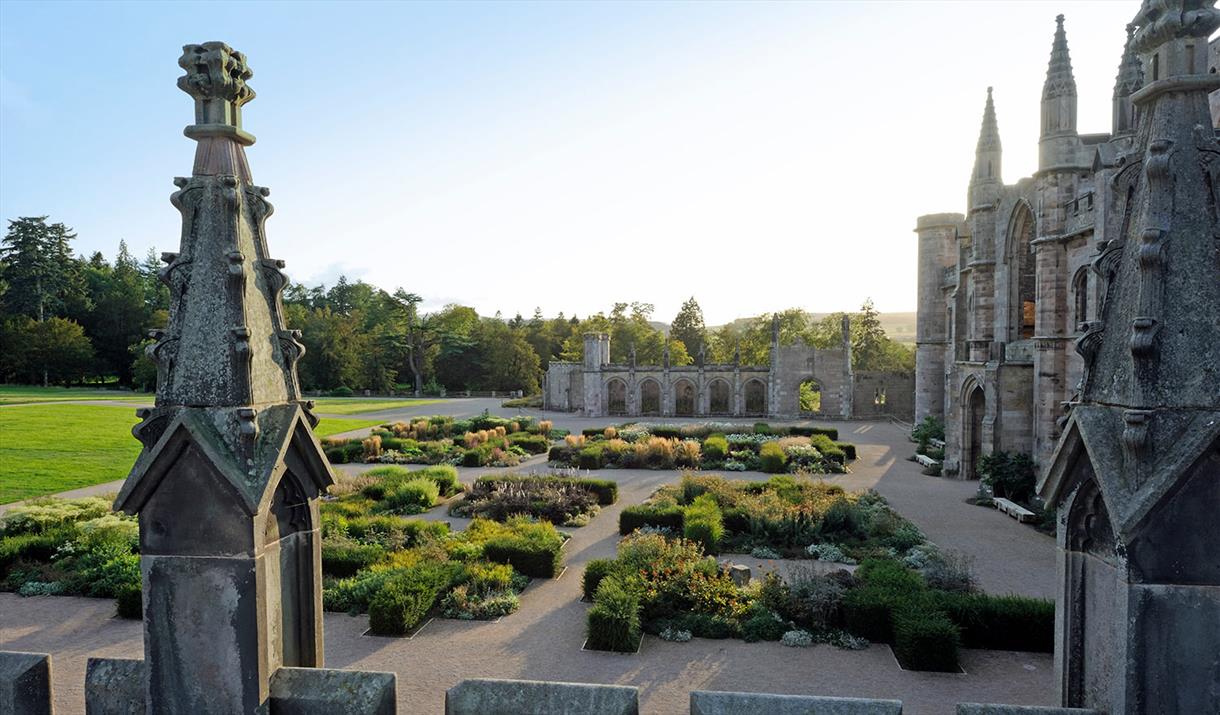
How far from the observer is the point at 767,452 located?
24781mm

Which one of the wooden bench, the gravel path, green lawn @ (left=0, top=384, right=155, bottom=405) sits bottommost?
the gravel path

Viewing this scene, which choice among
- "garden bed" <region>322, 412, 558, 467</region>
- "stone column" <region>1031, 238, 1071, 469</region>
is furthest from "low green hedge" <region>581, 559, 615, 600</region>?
"garden bed" <region>322, 412, 558, 467</region>

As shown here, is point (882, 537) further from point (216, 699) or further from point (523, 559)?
point (216, 699)

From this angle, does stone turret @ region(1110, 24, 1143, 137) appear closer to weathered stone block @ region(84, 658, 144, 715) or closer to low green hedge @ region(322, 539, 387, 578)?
low green hedge @ region(322, 539, 387, 578)

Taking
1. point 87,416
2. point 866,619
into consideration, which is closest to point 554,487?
point 866,619

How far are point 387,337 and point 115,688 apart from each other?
247 feet

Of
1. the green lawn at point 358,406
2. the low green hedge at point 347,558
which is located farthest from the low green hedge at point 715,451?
the green lawn at point 358,406

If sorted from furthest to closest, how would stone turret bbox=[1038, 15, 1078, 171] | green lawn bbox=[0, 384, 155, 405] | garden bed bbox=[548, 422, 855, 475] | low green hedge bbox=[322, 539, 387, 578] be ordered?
1. green lawn bbox=[0, 384, 155, 405]
2. garden bed bbox=[548, 422, 855, 475]
3. stone turret bbox=[1038, 15, 1078, 171]
4. low green hedge bbox=[322, 539, 387, 578]

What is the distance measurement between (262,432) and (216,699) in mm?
1332

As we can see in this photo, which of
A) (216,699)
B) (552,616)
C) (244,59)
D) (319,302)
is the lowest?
(552,616)

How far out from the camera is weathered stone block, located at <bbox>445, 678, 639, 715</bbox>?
3201 millimetres

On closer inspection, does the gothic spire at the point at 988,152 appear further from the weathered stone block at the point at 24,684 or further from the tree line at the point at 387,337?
the tree line at the point at 387,337

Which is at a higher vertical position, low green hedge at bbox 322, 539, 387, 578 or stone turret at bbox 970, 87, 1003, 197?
stone turret at bbox 970, 87, 1003, 197

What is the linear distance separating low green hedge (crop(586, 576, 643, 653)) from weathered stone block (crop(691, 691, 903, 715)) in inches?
256
